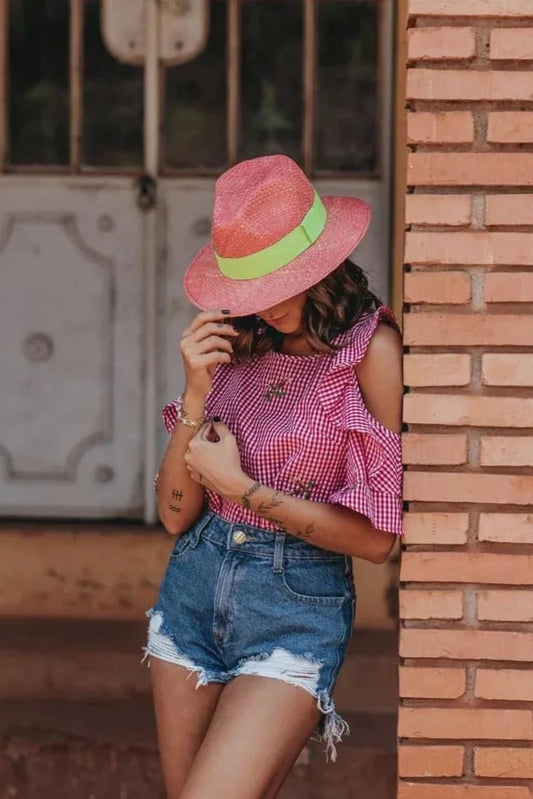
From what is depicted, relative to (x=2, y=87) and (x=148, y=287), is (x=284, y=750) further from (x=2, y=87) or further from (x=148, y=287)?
(x=2, y=87)

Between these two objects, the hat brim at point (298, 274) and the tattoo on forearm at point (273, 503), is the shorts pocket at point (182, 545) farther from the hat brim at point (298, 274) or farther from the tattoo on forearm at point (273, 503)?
the hat brim at point (298, 274)

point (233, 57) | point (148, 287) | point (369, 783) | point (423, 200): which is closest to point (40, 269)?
point (148, 287)

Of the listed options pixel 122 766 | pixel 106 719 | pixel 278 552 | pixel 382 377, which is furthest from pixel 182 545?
pixel 106 719

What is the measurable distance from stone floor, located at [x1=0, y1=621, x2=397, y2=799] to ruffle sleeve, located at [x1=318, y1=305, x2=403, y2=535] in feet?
5.26

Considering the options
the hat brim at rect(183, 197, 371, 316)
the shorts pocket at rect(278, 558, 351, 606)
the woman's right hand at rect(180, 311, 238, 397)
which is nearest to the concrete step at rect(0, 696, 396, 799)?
the shorts pocket at rect(278, 558, 351, 606)

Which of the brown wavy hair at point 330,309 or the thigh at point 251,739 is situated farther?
the brown wavy hair at point 330,309

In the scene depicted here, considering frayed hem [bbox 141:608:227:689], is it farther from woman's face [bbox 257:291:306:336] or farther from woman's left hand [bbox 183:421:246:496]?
woman's face [bbox 257:291:306:336]

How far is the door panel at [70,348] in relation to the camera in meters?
5.43

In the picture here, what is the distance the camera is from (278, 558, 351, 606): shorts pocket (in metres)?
2.90

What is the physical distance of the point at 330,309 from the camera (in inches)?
115

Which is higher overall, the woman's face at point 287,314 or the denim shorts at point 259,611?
the woman's face at point 287,314

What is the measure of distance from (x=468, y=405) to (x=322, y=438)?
12.8 inches

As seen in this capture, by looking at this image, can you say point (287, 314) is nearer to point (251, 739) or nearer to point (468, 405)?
point (468, 405)

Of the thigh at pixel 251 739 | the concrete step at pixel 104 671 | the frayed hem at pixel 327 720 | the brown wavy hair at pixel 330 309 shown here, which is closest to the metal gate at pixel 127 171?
the concrete step at pixel 104 671
